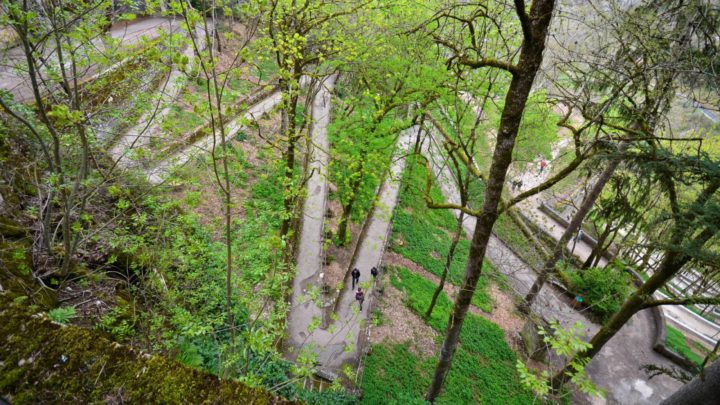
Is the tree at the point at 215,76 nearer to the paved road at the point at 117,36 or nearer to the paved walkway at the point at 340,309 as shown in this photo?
the paved walkway at the point at 340,309

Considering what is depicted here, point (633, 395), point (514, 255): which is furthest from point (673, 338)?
point (514, 255)

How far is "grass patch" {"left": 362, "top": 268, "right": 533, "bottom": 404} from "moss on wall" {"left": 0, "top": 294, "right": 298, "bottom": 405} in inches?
335

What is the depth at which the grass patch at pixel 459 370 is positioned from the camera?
10672 mm

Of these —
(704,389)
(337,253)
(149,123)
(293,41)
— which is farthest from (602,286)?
(149,123)

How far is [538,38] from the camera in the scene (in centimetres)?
368

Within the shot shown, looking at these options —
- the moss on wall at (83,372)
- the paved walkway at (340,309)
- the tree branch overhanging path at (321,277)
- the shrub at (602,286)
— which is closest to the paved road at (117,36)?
the tree branch overhanging path at (321,277)

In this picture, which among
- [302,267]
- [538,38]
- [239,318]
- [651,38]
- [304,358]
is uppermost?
[651,38]

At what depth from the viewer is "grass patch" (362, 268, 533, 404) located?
A: 10.7 m

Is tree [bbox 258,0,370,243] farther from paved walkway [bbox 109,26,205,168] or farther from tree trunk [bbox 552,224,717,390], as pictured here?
tree trunk [bbox 552,224,717,390]

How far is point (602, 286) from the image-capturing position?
15.9 metres

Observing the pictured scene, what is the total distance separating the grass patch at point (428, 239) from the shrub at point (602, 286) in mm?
3994

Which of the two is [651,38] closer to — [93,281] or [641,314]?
[93,281]

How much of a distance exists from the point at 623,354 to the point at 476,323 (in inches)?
254

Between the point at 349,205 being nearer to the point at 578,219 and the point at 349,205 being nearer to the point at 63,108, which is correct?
the point at 578,219
